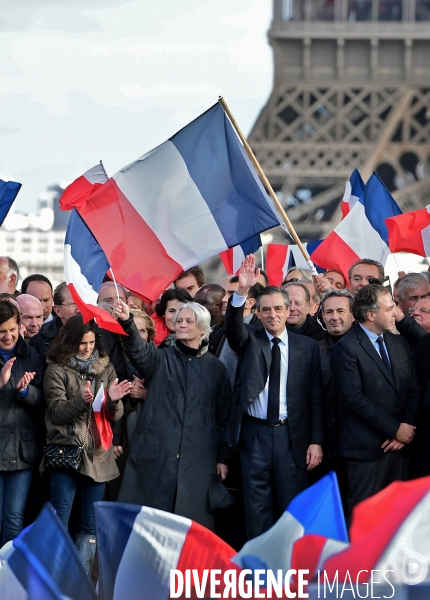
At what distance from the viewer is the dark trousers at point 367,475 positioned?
21.9 feet

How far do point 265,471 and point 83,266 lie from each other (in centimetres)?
167

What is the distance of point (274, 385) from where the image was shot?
22.0 ft

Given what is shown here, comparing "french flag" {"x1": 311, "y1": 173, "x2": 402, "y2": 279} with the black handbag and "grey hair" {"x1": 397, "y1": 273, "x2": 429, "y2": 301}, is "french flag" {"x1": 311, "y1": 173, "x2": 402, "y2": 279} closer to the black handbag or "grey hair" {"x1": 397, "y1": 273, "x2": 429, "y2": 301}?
"grey hair" {"x1": 397, "y1": 273, "x2": 429, "y2": 301}

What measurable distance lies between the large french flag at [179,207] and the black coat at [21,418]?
0.79 metres

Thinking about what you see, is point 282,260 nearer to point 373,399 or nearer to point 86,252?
point 86,252

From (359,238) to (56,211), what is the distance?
1881 inches

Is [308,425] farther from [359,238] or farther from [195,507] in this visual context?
[359,238]

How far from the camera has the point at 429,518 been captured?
11.2 ft

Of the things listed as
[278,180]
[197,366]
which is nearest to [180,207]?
[197,366]

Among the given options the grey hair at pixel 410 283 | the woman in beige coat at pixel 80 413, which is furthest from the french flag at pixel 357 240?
Result: the woman in beige coat at pixel 80 413

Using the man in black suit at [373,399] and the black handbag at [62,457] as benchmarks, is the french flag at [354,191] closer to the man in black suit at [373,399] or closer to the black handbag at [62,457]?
the man in black suit at [373,399]

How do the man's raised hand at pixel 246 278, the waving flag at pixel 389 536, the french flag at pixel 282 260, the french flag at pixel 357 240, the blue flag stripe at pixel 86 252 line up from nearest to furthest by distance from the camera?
the waving flag at pixel 389 536, the man's raised hand at pixel 246 278, the blue flag stripe at pixel 86 252, the french flag at pixel 357 240, the french flag at pixel 282 260

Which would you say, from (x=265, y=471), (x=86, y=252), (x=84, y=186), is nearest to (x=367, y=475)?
(x=265, y=471)

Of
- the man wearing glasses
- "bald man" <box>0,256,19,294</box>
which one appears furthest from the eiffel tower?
the man wearing glasses
